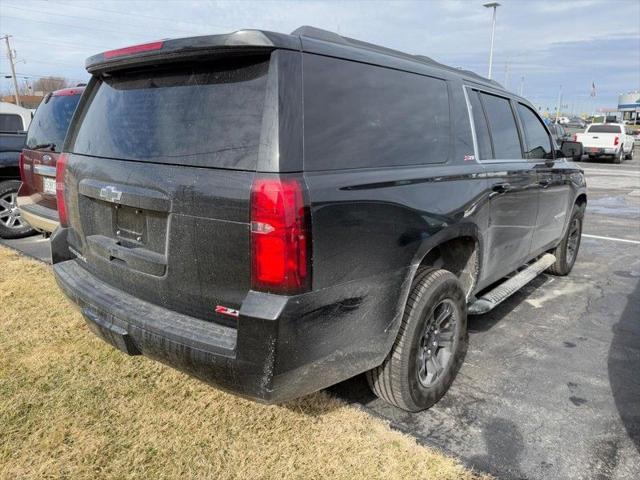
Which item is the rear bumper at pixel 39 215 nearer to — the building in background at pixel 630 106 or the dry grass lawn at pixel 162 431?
the dry grass lawn at pixel 162 431

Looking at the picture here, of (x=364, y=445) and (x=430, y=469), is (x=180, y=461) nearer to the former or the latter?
(x=364, y=445)

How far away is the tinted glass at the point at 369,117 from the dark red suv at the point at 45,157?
13.9ft

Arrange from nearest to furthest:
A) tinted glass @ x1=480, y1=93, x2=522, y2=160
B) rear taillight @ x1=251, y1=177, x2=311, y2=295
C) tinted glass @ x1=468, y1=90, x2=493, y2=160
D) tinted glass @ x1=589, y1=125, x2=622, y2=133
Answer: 1. rear taillight @ x1=251, y1=177, x2=311, y2=295
2. tinted glass @ x1=468, y1=90, x2=493, y2=160
3. tinted glass @ x1=480, y1=93, x2=522, y2=160
4. tinted glass @ x1=589, y1=125, x2=622, y2=133

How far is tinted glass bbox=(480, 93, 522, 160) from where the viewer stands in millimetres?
3803

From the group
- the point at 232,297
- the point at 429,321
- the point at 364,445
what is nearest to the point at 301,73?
the point at 232,297

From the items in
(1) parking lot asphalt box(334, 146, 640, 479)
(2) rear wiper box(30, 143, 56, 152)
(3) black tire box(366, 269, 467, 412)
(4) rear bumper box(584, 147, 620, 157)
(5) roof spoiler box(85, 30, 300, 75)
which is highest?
(5) roof spoiler box(85, 30, 300, 75)

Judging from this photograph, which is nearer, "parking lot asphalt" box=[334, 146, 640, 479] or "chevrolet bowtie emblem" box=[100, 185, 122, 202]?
"chevrolet bowtie emblem" box=[100, 185, 122, 202]

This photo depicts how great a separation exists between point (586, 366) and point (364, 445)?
6.56 ft

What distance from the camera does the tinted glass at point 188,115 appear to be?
2.13 metres

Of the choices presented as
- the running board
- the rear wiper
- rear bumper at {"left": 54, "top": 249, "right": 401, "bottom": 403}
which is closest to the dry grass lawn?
rear bumper at {"left": 54, "top": 249, "right": 401, "bottom": 403}

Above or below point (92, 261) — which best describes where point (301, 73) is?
above

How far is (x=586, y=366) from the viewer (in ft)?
12.2

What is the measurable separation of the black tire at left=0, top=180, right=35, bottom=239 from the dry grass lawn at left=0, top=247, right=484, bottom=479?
13.8 ft

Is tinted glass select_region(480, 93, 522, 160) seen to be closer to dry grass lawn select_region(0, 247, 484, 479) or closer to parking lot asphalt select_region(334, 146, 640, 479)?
parking lot asphalt select_region(334, 146, 640, 479)
